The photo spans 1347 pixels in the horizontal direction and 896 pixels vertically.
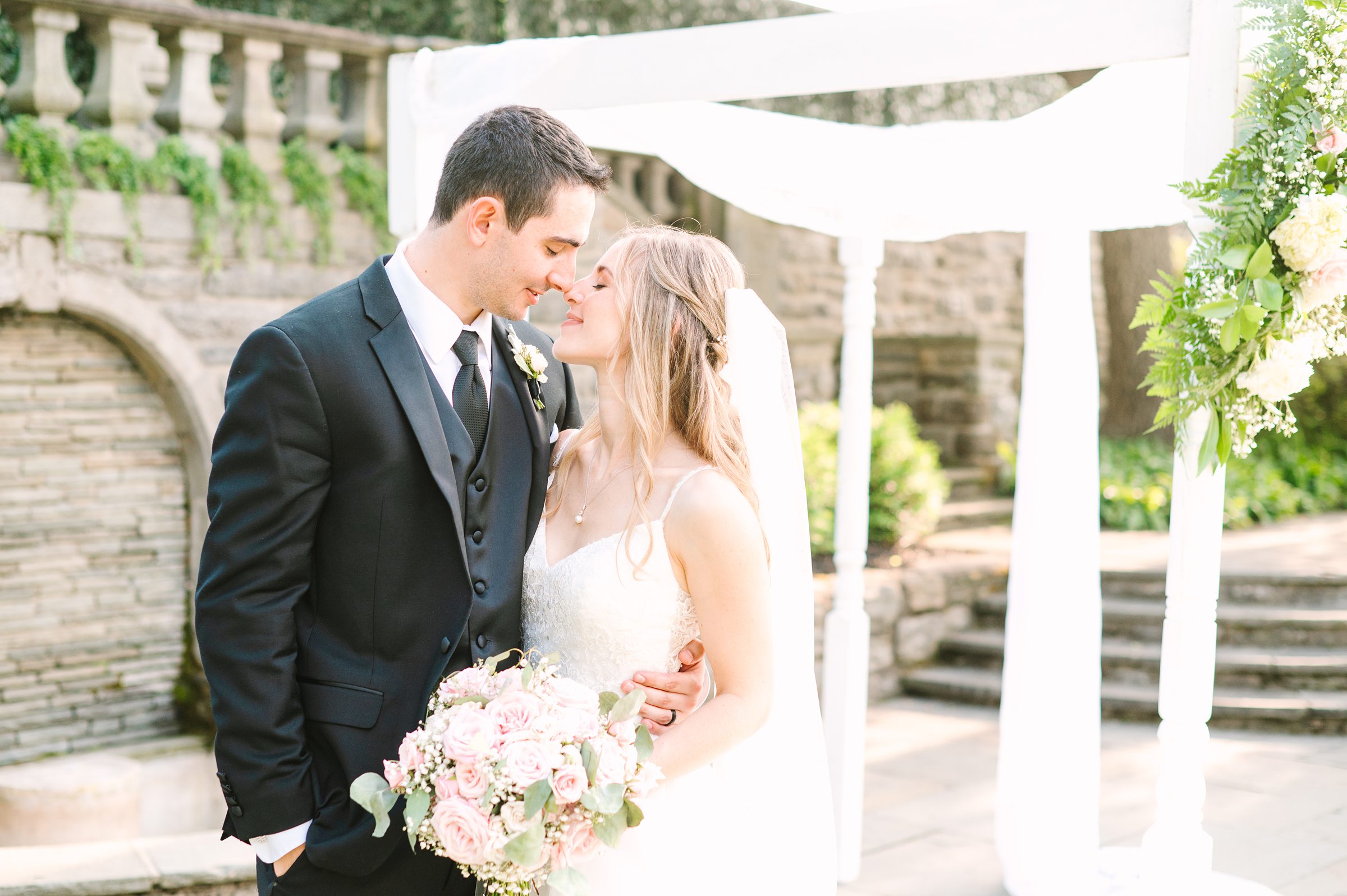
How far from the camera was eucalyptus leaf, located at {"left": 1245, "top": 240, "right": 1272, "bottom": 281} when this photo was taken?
239 centimetres

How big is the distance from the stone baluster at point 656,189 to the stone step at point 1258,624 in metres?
3.75

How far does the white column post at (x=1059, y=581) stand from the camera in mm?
4137

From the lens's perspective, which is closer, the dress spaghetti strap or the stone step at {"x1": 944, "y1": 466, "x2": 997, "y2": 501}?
the dress spaghetti strap

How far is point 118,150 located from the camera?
18.1ft

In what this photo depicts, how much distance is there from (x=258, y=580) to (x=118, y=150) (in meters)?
4.05

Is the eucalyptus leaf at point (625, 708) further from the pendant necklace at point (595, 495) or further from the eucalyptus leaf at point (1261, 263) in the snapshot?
the eucalyptus leaf at point (1261, 263)

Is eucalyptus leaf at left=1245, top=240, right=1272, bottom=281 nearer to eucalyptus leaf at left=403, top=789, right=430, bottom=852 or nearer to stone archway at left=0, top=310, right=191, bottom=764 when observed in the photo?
eucalyptus leaf at left=403, top=789, right=430, bottom=852

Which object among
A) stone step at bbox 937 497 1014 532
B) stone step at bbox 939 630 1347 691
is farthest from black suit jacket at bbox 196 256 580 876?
stone step at bbox 937 497 1014 532

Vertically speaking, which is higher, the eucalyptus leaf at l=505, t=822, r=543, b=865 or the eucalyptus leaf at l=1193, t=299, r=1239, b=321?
the eucalyptus leaf at l=1193, t=299, r=1239, b=321

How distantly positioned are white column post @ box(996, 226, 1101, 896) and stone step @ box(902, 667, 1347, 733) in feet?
9.13

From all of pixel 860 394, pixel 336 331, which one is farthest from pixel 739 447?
pixel 860 394

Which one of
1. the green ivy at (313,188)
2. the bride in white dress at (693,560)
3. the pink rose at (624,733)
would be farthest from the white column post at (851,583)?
the green ivy at (313,188)

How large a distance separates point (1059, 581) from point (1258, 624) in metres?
3.75

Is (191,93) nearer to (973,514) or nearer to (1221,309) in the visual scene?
(1221,309)
